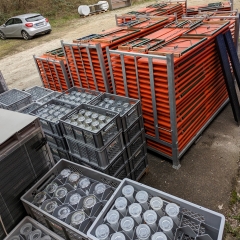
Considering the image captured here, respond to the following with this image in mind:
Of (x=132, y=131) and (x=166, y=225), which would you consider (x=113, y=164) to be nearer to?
(x=132, y=131)

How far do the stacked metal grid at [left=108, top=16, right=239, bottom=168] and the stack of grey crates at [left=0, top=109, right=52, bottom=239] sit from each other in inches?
91.7

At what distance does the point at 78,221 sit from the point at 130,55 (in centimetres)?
309

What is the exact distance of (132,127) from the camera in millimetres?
4375

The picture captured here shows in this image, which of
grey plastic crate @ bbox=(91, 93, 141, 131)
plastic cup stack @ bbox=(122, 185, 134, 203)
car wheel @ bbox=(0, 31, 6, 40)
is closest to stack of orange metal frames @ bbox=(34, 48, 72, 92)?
grey plastic crate @ bbox=(91, 93, 141, 131)

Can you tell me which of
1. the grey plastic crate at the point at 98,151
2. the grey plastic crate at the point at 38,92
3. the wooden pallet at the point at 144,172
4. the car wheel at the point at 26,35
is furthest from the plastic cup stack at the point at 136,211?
the car wheel at the point at 26,35

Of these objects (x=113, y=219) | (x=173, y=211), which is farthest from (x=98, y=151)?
(x=173, y=211)

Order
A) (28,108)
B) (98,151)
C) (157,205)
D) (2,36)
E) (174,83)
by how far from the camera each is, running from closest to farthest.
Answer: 1. (157,205)
2. (98,151)
3. (174,83)
4. (28,108)
5. (2,36)

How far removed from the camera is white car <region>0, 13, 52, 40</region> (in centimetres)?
1672

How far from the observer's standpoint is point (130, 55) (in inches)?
180

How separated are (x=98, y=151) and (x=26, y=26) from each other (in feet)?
52.9

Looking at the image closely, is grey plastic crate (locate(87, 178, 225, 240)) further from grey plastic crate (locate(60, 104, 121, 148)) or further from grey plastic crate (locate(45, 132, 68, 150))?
grey plastic crate (locate(45, 132, 68, 150))

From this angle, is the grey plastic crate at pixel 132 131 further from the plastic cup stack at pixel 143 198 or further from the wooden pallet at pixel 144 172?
the plastic cup stack at pixel 143 198

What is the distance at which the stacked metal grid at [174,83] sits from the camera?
4367 mm

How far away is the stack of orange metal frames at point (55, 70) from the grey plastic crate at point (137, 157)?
2920 millimetres
